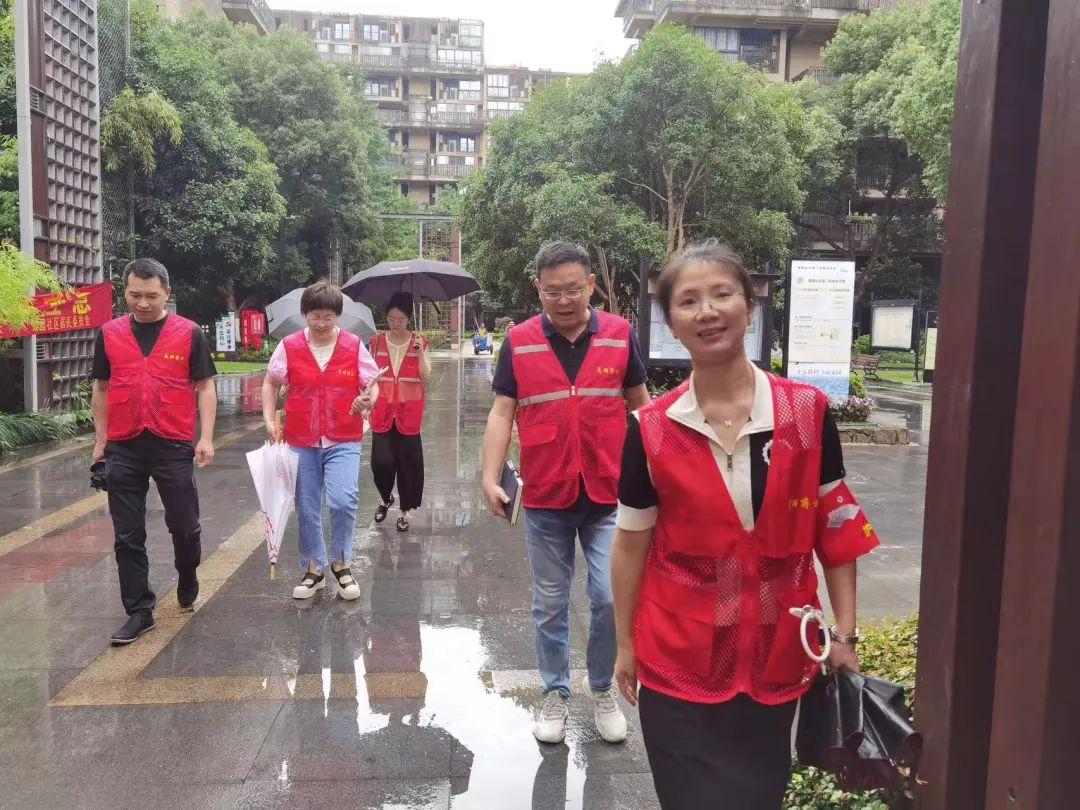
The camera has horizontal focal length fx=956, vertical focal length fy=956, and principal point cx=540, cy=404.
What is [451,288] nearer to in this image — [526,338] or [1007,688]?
[526,338]

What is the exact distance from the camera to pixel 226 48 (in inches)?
1254

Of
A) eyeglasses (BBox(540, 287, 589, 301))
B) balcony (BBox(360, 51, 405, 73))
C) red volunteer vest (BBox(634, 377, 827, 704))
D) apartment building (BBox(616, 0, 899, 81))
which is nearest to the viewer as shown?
red volunteer vest (BBox(634, 377, 827, 704))

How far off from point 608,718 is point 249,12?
4634 cm

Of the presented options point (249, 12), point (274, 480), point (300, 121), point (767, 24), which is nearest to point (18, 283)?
point (274, 480)

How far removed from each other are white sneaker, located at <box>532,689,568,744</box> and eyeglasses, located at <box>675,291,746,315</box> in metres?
2.05

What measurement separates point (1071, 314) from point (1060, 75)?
443mm

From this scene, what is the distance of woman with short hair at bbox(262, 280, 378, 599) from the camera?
5.24 m

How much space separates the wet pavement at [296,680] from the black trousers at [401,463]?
0.35 m

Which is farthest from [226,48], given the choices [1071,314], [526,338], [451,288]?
[1071,314]

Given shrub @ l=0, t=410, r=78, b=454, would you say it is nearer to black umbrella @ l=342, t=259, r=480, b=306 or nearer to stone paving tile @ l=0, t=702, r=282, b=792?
black umbrella @ l=342, t=259, r=480, b=306

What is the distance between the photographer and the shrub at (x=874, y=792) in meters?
2.54

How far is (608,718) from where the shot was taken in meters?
3.64

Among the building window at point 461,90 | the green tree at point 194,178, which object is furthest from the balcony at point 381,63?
the green tree at point 194,178

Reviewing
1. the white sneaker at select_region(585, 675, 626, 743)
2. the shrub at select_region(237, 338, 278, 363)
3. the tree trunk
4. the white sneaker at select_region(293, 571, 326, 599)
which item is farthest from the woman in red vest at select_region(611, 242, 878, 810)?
the shrub at select_region(237, 338, 278, 363)
